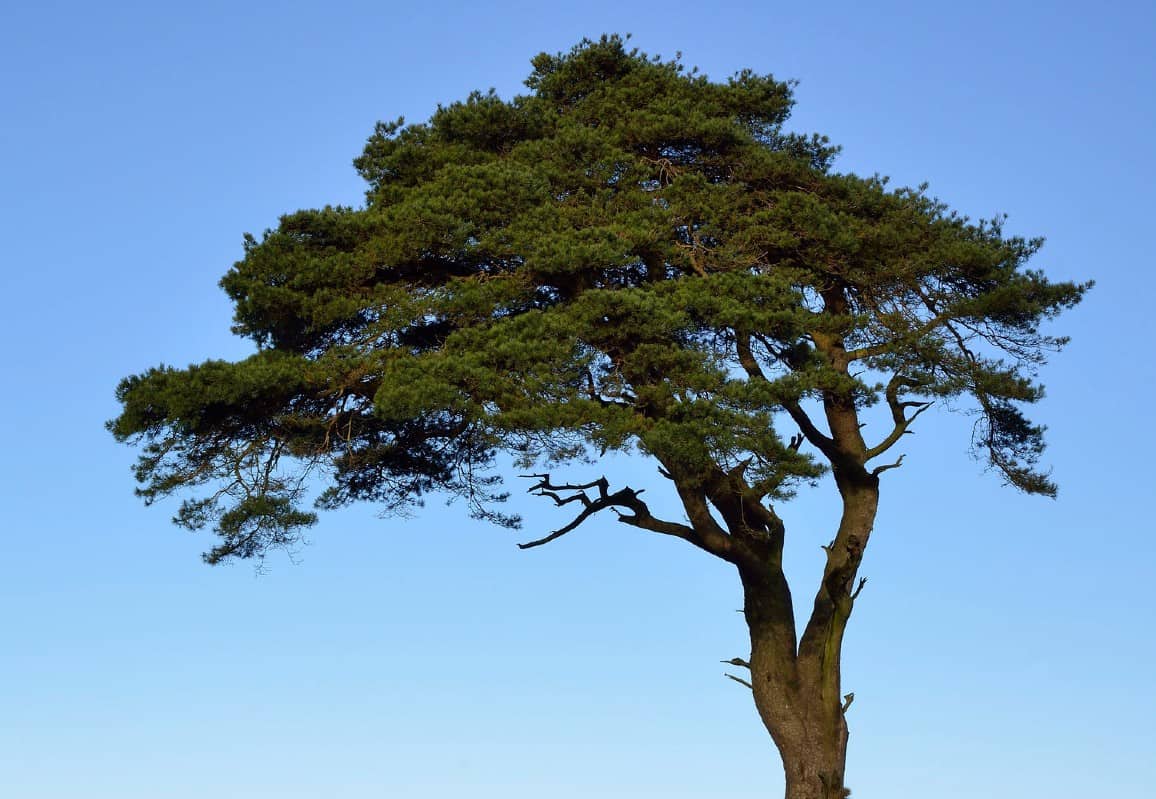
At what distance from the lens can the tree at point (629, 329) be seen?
44.2 feet

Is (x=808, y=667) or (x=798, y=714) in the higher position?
(x=808, y=667)

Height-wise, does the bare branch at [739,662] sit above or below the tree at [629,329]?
below

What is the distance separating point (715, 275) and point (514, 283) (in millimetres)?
2057

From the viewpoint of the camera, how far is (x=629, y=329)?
13.6m

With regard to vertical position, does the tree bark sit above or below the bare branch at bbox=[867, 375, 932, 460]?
below

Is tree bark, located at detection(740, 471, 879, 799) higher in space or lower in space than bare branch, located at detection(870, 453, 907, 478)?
lower

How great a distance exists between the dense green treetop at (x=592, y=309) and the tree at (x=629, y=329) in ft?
0.10

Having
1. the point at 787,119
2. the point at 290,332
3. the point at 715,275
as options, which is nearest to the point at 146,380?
the point at 290,332

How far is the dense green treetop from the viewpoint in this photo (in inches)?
530

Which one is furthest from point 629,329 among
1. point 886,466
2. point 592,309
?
point 886,466

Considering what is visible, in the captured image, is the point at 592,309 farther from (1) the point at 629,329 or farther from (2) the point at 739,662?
(2) the point at 739,662

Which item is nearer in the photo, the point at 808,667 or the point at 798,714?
the point at 798,714

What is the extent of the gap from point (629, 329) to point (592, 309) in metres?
0.41

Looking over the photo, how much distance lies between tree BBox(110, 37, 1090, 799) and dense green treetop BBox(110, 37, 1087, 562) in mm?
31
